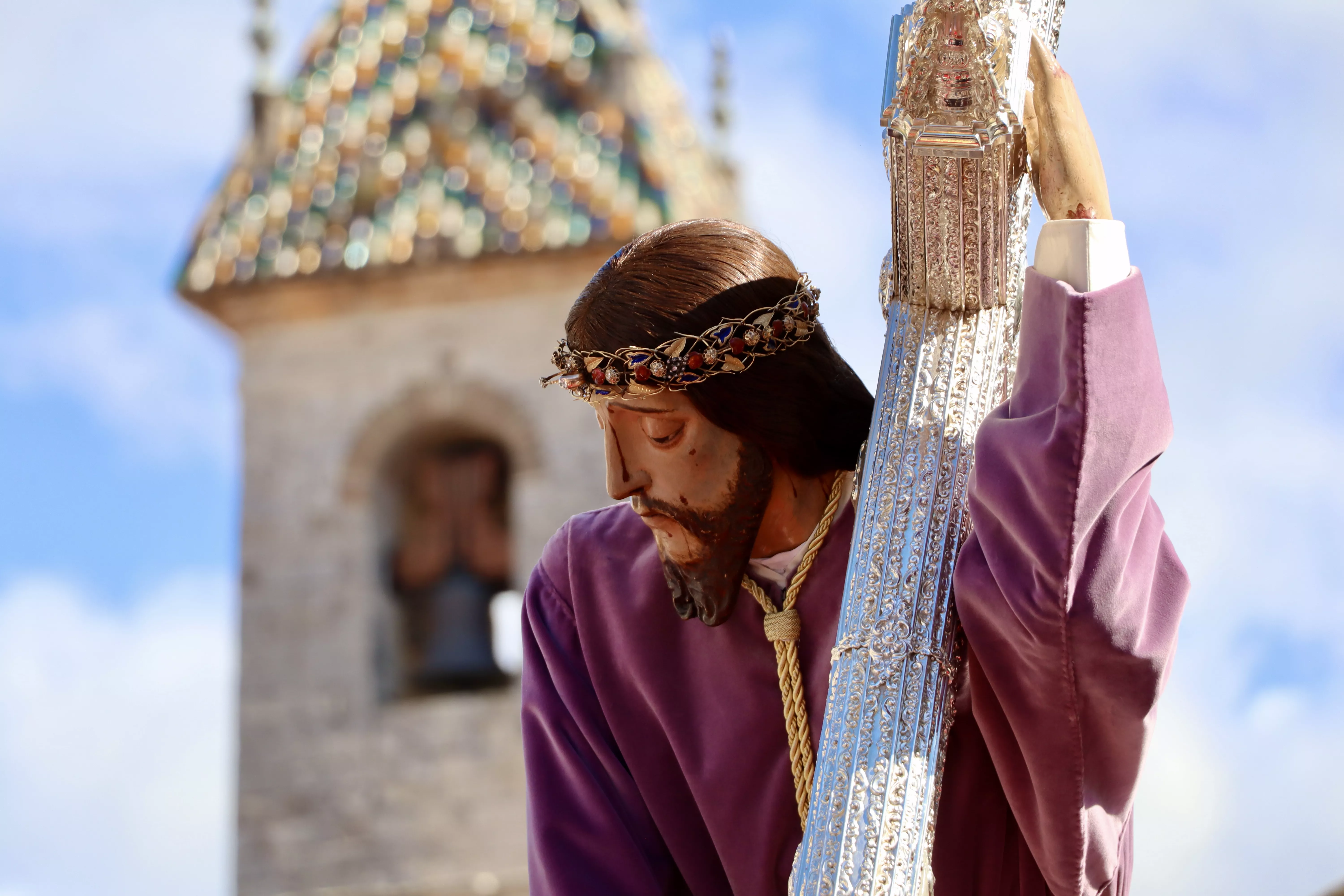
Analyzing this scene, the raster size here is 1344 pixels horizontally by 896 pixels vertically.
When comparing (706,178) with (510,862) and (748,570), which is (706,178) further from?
(748,570)

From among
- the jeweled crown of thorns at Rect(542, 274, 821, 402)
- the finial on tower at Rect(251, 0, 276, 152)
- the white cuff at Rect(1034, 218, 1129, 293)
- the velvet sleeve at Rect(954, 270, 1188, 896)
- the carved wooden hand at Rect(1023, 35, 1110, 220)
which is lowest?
the velvet sleeve at Rect(954, 270, 1188, 896)

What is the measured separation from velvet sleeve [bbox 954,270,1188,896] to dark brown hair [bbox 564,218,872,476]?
34cm

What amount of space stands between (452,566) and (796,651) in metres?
10.9

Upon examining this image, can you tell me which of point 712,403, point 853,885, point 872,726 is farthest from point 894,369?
point 853,885

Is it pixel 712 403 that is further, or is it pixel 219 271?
pixel 219 271

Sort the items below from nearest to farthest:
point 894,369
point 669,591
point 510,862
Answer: point 894,369 < point 669,591 < point 510,862

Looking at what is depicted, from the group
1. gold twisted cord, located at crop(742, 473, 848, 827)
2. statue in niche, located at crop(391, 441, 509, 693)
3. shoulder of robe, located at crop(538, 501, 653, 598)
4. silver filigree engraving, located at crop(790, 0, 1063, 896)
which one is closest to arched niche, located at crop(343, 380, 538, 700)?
statue in niche, located at crop(391, 441, 509, 693)

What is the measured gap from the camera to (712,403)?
9.60ft

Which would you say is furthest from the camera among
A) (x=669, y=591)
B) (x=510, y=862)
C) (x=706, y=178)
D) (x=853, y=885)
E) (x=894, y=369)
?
(x=706, y=178)

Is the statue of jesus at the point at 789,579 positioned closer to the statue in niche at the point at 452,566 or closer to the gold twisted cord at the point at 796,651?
the gold twisted cord at the point at 796,651

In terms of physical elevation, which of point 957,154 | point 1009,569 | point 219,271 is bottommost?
point 1009,569

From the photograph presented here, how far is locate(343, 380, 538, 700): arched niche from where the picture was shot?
13.8 meters

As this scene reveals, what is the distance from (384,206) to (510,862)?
3.74m

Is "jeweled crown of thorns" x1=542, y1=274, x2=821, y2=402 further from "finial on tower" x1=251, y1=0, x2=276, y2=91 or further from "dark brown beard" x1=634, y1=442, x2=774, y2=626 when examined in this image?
"finial on tower" x1=251, y1=0, x2=276, y2=91
